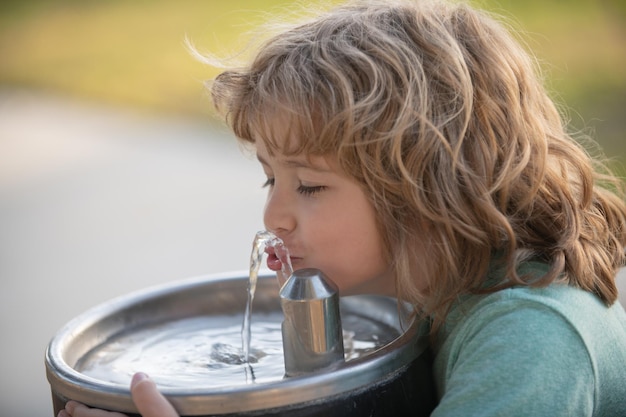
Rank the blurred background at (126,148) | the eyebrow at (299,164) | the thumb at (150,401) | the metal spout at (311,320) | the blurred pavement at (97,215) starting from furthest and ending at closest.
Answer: the blurred background at (126,148), the blurred pavement at (97,215), the eyebrow at (299,164), the metal spout at (311,320), the thumb at (150,401)

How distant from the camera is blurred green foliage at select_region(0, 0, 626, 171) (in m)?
4.53

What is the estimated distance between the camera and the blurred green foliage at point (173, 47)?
4.53m

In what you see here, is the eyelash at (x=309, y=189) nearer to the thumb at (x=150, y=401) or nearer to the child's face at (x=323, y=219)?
the child's face at (x=323, y=219)

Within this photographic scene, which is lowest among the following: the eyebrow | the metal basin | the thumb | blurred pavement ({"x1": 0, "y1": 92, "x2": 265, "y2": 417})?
blurred pavement ({"x1": 0, "y1": 92, "x2": 265, "y2": 417})

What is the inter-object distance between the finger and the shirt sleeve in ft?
1.17

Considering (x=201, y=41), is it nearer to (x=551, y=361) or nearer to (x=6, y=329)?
(x=6, y=329)

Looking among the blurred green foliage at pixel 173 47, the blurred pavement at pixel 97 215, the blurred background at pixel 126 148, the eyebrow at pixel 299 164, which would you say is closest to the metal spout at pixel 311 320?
the eyebrow at pixel 299 164

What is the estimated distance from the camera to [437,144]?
1228 millimetres

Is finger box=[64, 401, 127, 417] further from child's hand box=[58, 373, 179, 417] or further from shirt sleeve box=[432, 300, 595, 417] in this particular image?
shirt sleeve box=[432, 300, 595, 417]

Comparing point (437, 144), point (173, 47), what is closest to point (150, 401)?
point (437, 144)

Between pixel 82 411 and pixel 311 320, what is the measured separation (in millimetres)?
275

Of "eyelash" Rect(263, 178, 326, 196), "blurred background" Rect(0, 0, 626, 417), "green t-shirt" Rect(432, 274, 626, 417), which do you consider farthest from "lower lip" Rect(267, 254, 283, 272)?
"blurred background" Rect(0, 0, 626, 417)

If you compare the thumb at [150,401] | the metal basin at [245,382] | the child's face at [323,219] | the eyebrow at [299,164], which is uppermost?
the eyebrow at [299,164]

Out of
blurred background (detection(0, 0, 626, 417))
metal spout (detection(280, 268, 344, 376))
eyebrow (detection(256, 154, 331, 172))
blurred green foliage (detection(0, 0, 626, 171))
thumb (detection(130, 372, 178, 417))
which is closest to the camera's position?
thumb (detection(130, 372, 178, 417))
